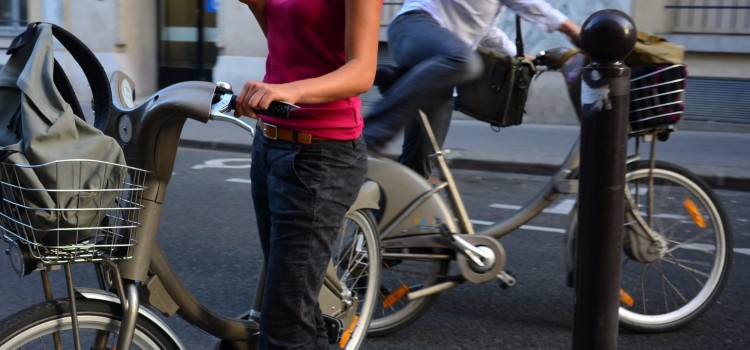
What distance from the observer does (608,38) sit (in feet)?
7.50

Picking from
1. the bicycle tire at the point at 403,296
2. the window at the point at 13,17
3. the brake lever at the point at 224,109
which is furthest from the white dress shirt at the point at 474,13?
the window at the point at 13,17

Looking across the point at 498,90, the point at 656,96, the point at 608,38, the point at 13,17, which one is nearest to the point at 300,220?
the point at 608,38

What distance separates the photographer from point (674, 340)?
12.1 feet

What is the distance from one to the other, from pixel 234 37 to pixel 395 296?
1024cm

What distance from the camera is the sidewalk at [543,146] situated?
8.23m

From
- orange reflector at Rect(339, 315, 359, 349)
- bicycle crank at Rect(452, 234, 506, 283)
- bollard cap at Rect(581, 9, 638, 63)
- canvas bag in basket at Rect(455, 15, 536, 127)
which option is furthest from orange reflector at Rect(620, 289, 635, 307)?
bollard cap at Rect(581, 9, 638, 63)

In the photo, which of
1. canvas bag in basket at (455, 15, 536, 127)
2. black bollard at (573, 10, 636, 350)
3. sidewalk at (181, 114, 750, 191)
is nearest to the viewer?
black bollard at (573, 10, 636, 350)

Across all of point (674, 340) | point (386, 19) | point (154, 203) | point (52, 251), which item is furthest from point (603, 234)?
point (386, 19)

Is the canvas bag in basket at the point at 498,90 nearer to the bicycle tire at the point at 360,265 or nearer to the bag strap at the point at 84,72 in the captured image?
the bicycle tire at the point at 360,265

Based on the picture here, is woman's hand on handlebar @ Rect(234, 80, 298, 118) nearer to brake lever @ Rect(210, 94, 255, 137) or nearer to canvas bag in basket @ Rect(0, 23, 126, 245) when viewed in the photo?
brake lever @ Rect(210, 94, 255, 137)

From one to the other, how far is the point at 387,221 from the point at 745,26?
8770 mm

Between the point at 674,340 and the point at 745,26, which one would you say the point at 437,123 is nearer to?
the point at 674,340

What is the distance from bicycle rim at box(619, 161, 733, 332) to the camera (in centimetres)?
373

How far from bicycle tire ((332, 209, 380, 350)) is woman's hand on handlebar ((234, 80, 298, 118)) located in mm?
1186
